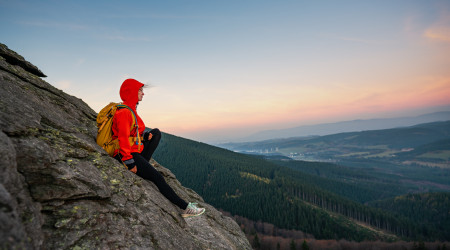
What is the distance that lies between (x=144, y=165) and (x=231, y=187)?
196120 mm

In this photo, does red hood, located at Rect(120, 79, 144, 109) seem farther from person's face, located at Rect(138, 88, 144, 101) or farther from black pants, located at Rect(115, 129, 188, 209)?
→ black pants, located at Rect(115, 129, 188, 209)

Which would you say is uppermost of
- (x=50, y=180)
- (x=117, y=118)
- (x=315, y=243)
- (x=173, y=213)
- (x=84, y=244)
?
(x=117, y=118)

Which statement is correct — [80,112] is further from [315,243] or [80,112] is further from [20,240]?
[315,243]

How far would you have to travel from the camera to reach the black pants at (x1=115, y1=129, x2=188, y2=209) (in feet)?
27.5

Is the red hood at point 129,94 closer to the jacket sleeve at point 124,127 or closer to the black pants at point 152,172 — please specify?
the jacket sleeve at point 124,127

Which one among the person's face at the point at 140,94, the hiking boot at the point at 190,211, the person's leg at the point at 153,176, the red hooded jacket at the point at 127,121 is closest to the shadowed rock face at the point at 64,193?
the person's leg at the point at 153,176

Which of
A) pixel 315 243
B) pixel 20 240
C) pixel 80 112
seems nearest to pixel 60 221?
pixel 20 240

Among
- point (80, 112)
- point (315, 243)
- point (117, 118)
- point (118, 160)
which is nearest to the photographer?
point (117, 118)

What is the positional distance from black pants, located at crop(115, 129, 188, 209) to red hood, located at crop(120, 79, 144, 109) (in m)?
1.90

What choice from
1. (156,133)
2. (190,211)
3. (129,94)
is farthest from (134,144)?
(190,211)

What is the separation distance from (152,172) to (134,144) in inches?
56.1

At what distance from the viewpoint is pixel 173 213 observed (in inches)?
344

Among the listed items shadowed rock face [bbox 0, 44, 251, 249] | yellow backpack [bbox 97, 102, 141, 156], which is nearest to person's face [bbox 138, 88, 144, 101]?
yellow backpack [bbox 97, 102, 141, 156]

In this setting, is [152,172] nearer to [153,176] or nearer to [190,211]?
[153,176]
